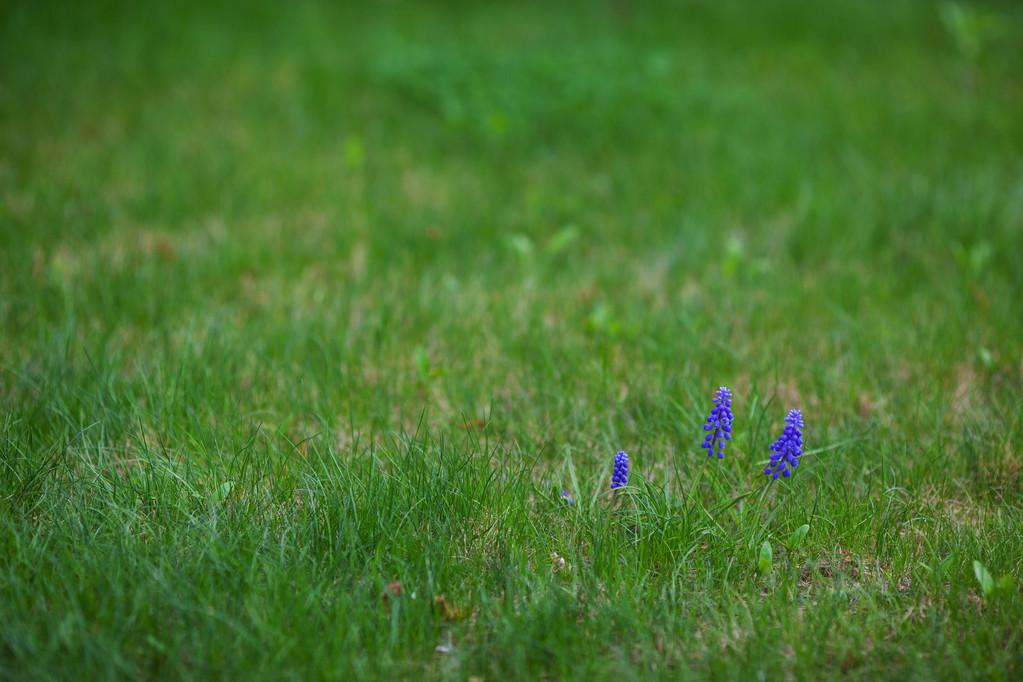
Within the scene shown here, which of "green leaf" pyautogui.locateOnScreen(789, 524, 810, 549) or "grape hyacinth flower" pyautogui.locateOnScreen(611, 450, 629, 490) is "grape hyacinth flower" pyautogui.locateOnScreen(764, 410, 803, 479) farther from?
"grape hyacinth flower" pyautogui.locateOnScreen(611, 450, 629, 490)

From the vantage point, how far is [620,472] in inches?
98.3

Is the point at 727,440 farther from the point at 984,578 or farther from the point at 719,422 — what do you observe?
the point at 984,578

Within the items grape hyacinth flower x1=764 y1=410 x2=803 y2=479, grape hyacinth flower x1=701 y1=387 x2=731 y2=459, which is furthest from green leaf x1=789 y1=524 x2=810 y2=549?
grape hyacinth flower x1=701 y1=387 x2=731 y2=459

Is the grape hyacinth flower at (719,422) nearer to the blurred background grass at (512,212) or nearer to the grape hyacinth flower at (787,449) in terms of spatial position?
the grape hyacinth flower at (787,449)

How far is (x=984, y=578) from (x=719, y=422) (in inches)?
30.5

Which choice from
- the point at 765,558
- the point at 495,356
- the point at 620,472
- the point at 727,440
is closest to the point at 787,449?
the point at 727,440

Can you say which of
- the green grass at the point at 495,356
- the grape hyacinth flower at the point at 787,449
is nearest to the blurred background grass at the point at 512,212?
the green grass at the point at 495,356

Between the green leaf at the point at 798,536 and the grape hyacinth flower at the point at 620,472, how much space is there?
48cm

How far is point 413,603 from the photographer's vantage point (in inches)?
84.8

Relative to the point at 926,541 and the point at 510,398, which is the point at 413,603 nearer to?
the point at 510,398

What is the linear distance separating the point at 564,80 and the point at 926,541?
414 centimetres

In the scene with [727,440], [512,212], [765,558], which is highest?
[512,212]

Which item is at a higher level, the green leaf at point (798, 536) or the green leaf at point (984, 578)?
the green leaf at point (984, 578)

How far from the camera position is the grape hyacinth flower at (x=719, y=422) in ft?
8.24
